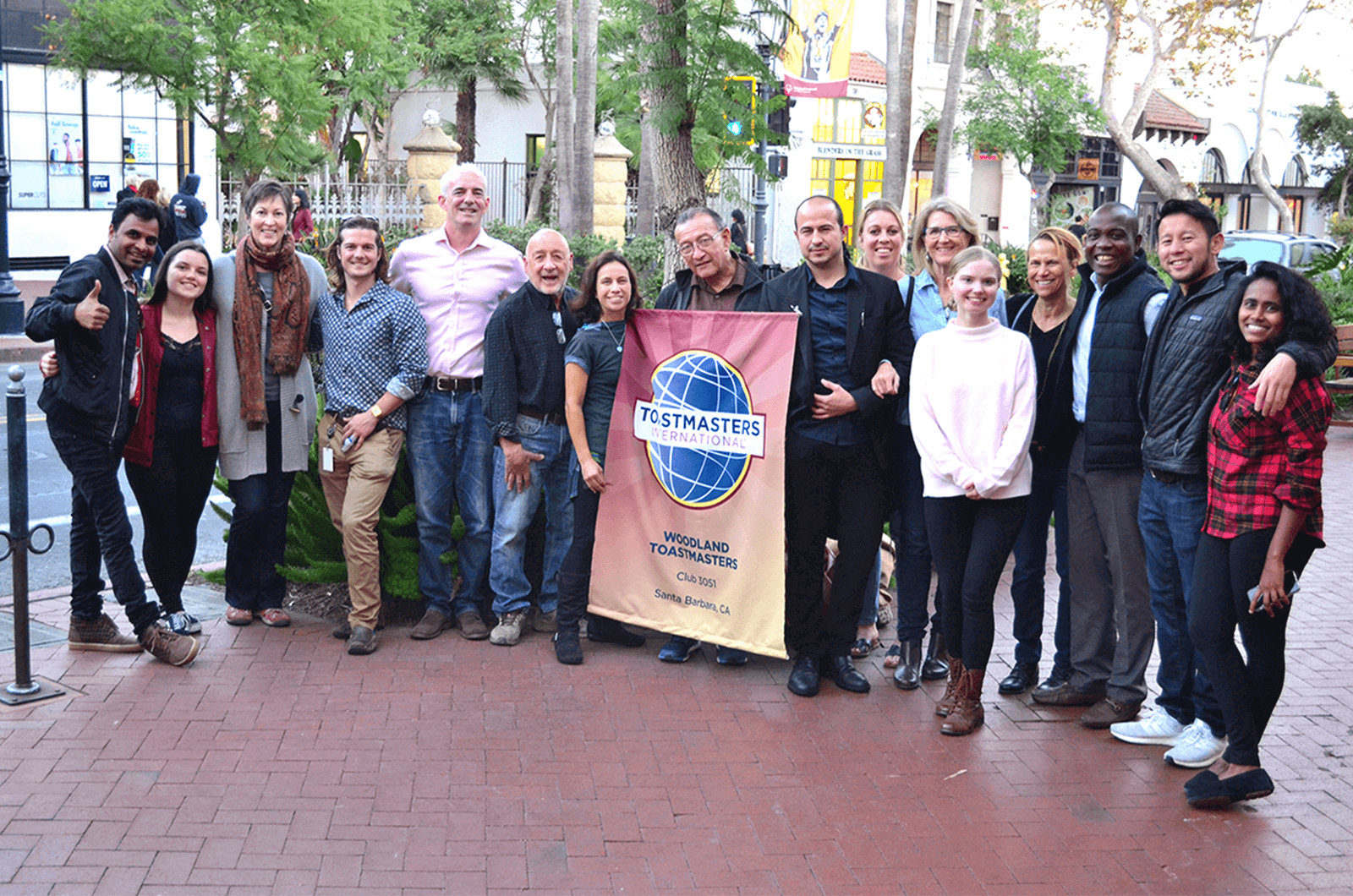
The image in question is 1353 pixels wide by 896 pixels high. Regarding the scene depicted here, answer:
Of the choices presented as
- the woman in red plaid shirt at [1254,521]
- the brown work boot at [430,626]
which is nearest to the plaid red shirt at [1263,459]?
the woman in red plaid shirt at [1254,521]

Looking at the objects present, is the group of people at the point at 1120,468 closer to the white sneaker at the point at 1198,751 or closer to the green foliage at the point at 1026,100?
the white sneaker at the point at 1198,751

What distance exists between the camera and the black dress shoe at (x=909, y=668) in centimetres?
612

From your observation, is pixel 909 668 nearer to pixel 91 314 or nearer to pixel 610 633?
pixel 610 633

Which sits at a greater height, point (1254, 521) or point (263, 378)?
point (263, 378)

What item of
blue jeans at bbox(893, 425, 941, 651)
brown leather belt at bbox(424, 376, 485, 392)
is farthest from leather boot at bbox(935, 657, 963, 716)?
brown leather belt at bbox(424, 376, 485, 392)

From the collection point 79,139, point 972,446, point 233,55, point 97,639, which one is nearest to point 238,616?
point 97,639

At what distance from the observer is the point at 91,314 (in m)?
5.72

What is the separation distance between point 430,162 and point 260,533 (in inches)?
705

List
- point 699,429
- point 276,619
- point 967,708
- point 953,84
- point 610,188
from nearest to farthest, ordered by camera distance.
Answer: point 967,708 → point 699,429 → point 276,619 → point 953,84 → point 610,188

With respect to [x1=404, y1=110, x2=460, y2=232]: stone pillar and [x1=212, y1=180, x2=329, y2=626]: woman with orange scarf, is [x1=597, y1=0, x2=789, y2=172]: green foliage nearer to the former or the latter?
[x1=212, y1=180, x2=329, y2=626]: woman with orange scarf

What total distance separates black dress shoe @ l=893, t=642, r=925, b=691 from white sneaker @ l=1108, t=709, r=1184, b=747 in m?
0.93

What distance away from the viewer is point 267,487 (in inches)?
260

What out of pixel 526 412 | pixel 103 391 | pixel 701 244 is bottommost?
pixel 526 412

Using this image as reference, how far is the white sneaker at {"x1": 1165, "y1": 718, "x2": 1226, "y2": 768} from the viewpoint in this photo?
5.23 m
